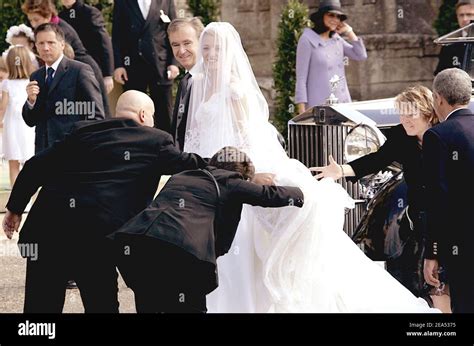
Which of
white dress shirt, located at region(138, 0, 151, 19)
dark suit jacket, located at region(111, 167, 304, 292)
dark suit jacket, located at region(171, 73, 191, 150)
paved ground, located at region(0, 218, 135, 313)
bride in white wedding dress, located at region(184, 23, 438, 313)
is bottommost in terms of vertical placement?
paved ground, located at region(0, 218, 135, 313)

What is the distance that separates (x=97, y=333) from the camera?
6.73m

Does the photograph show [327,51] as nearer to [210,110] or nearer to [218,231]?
[210,110]

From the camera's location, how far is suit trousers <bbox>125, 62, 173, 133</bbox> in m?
10.9

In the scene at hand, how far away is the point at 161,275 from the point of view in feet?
20.4

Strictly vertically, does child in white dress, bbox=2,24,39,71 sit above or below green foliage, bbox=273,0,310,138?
above

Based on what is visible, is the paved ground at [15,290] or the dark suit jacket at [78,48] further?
the dark suit jacket at [78,48]

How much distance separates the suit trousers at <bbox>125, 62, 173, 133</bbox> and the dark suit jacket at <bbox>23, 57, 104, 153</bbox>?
2205 mm

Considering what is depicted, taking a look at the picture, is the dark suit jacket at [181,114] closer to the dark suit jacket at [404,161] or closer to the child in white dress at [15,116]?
the dark suit jacket at [404,161]

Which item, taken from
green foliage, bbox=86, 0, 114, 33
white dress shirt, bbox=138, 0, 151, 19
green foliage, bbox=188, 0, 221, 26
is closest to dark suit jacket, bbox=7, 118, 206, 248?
white dress shirt, bbox=138, 0, 151, 19

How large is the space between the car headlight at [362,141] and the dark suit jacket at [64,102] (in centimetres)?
159

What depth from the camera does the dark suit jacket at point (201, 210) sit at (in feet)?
20.2

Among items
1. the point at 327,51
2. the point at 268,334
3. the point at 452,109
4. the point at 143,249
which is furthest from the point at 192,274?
the point at 327,51
